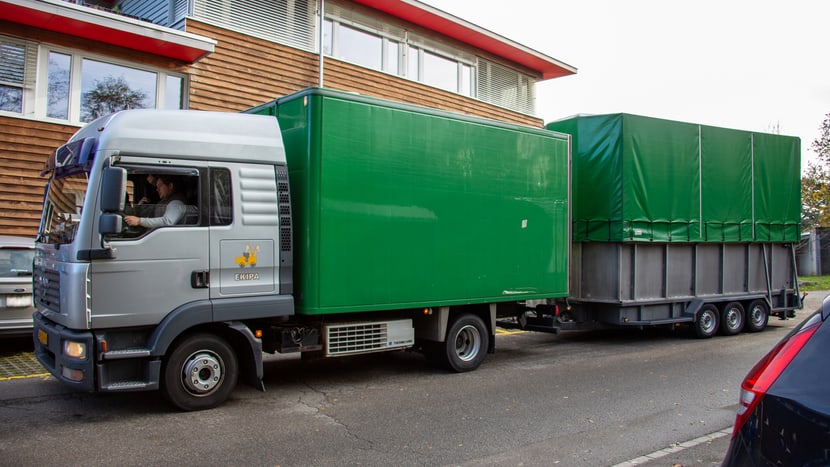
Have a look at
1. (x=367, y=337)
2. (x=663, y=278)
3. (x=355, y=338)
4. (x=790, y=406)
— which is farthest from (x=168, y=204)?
(x=663, y=278)

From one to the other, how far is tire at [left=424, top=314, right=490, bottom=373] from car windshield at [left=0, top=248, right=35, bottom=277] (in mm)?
5634

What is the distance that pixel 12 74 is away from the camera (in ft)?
36.2

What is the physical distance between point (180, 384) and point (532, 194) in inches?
209

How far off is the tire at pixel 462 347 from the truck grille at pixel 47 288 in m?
4.43

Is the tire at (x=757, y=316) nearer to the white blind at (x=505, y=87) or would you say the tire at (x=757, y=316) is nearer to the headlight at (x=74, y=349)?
the white blind at (x=505, y=87)

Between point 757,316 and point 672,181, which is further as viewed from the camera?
point 757,316

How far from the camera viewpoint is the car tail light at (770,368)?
9.04ft

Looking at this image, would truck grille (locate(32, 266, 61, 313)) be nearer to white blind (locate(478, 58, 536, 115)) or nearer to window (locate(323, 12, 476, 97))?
window (locate(323, 12, 476, 97))

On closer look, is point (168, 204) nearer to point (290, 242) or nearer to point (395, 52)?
point (290, 242)

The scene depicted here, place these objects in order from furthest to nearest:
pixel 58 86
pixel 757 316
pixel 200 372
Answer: pixel 757 316 → pixel 58 86 → pixel 200 372

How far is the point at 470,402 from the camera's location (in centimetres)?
685

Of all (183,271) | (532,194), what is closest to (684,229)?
(532,194)

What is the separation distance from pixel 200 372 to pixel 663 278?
8352 millimetres

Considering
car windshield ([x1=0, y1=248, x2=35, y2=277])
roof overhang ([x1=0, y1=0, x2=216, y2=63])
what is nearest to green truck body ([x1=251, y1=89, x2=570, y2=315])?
car windshield ([x1=0, y1=248, x2=35, y2=277])
